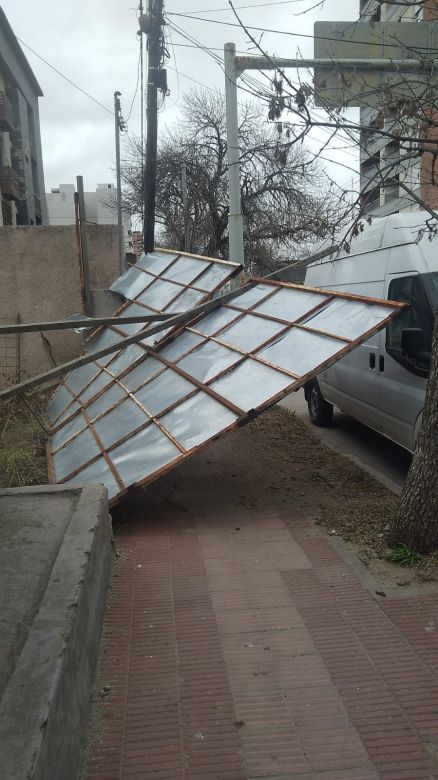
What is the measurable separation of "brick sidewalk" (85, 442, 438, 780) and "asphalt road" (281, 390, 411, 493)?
2241mm

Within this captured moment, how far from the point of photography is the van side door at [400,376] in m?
5.77

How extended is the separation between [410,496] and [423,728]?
1.80m

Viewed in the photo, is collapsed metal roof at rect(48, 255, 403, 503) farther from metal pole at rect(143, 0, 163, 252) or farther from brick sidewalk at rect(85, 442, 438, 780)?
metal pole at rect(143, 0, 163, 252)

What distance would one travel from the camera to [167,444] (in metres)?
5.29

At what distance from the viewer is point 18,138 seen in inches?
1282

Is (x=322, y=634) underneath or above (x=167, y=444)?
underneath

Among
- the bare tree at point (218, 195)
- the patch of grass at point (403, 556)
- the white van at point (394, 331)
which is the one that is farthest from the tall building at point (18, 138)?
the patch of grass at point (403, 556)

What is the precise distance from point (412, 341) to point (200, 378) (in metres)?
2.04

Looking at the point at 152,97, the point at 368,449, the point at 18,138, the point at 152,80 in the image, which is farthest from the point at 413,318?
the point at 18,138

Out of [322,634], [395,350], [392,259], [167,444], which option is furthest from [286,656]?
[392,259]

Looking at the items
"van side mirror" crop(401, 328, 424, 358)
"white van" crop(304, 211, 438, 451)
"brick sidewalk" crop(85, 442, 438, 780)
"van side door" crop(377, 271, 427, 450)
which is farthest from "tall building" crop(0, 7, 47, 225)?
"brick sidewalk" crop(85, 442, 438, 780)

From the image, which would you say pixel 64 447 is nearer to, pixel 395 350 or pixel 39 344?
pixel 395 350

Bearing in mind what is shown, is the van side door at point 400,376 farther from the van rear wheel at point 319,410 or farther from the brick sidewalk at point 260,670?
the van rear wheel at point 319,410

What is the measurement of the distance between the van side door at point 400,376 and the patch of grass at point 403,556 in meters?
1.76
